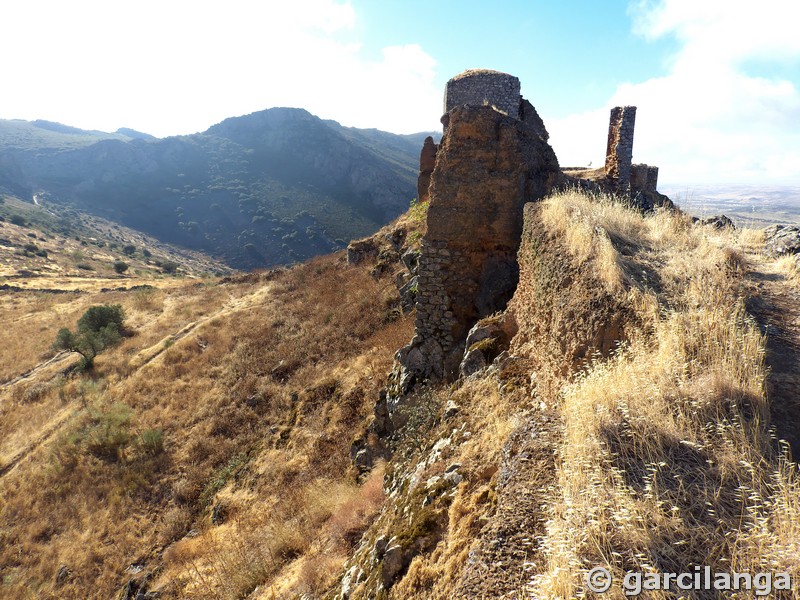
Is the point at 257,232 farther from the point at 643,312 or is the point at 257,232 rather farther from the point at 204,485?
the point at 643,312

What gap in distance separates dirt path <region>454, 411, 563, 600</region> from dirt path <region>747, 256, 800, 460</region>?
1.31m

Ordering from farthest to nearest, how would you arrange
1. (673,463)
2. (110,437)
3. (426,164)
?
1. (426,164)
2. (110,437)
3. (673,463)

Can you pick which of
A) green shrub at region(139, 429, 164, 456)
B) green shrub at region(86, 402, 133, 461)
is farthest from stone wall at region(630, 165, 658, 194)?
green shrub at region(86, 402, 133, 461)

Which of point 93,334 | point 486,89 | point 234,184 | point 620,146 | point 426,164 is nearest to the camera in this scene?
point 620,146

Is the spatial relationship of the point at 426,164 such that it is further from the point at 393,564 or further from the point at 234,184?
the point at 234,184

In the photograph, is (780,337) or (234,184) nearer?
(780,337)

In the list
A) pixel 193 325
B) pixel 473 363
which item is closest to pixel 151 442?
pixel 193 325

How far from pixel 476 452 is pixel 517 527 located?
4.36ft

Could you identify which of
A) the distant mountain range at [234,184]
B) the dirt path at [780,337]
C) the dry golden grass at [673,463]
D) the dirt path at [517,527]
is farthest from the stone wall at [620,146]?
the distant mountain range at [234,184]

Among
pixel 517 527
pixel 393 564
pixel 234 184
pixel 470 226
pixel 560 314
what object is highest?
pixel 234 184

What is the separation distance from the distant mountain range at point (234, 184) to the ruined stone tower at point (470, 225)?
61262 mm

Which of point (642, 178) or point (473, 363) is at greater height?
point (642, 178)

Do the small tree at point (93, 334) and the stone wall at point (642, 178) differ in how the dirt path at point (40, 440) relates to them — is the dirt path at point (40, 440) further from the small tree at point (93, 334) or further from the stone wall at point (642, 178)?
the stone wall at point (642, 178)

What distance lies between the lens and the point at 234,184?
91.1m
